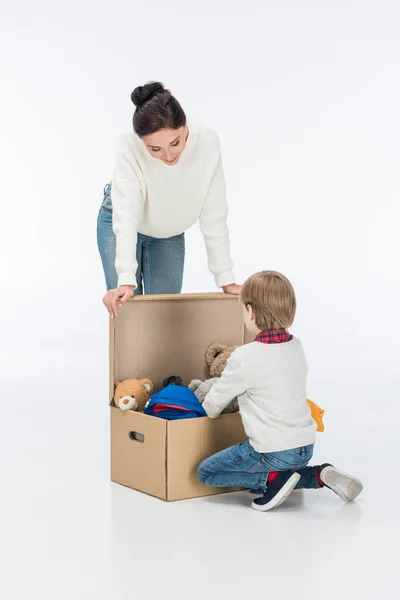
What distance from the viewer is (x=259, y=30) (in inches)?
190

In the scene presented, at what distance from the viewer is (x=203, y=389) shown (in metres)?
2.65

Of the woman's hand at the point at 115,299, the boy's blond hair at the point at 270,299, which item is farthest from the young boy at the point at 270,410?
the woman's hand at the point at 115,299

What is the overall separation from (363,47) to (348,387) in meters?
2.04

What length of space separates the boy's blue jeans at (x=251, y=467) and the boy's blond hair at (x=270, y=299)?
31 centimetres

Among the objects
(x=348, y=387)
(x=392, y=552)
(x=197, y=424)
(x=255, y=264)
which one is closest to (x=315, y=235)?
(x=255, y=264)

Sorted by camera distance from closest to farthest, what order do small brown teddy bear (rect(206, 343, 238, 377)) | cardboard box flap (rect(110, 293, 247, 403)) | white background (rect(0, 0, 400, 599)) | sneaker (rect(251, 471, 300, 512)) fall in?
sneaker (rect(251, 471, 300, 512))
cardboard box flap (rect(110, 293, 247, 403))
small brown teddy bear (rect(206, 343, 238, 377))
white background (rect(0, 0, 400, 599))

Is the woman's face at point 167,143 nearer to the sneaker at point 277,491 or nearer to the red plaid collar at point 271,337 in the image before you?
the red plaid collar at point 271,337

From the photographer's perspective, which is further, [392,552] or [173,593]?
[392,552]

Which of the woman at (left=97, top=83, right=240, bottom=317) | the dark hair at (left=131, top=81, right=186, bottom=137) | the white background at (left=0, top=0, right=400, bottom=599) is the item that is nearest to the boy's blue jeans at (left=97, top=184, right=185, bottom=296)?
the woman at (left=97, top=83, right=240, bottom=317)

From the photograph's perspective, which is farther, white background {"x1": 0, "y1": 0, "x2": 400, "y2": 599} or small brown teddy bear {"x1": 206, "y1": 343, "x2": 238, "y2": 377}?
white background {"x1": 0, "y1": 0, "x2": 400, "y2": 599}

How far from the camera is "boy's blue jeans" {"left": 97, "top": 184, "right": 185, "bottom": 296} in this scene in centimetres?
272

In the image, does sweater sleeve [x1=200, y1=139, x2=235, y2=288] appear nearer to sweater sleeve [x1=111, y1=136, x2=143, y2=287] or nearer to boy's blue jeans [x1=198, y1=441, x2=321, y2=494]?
sweater sleeve [x1=111, y1=136, x2=143, y2=287]

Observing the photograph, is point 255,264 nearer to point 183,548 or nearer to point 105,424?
point 105,424

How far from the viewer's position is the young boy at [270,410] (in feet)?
7.36
